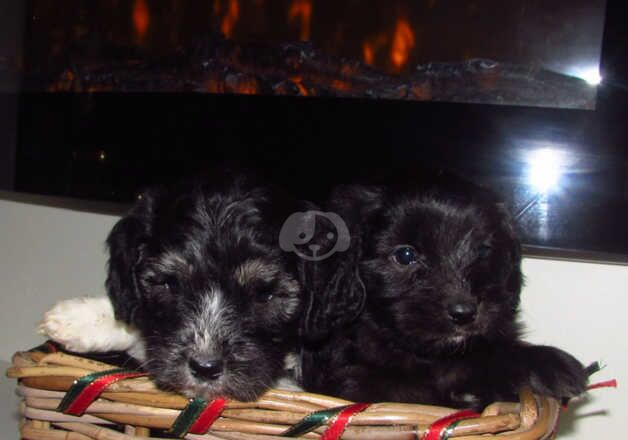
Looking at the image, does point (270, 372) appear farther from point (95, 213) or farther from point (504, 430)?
point (95, 213)

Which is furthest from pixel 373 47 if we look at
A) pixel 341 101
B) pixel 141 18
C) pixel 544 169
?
pixel 141 18

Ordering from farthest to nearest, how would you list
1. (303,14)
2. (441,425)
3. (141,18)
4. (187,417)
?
(141,18) → (303,14) → (187,417) → (441,425)

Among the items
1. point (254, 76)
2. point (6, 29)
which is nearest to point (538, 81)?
point (254, 76)

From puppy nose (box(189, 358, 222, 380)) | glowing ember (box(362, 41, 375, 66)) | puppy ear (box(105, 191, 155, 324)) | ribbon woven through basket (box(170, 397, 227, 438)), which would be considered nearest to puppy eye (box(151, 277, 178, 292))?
puppy ear (box(105, 191, 155, 324))

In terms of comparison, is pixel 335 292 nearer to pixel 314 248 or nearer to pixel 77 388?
pixel 314 248

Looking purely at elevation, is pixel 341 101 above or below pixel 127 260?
above

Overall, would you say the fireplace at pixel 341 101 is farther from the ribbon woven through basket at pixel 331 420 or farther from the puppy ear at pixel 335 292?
the ribbon woven through basket at pixel 331 420

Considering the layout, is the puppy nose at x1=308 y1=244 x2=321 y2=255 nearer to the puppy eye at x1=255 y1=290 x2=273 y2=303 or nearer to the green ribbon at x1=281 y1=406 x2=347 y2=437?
the puppy eye at x1=255 y1=290 x2=273 y2=303
